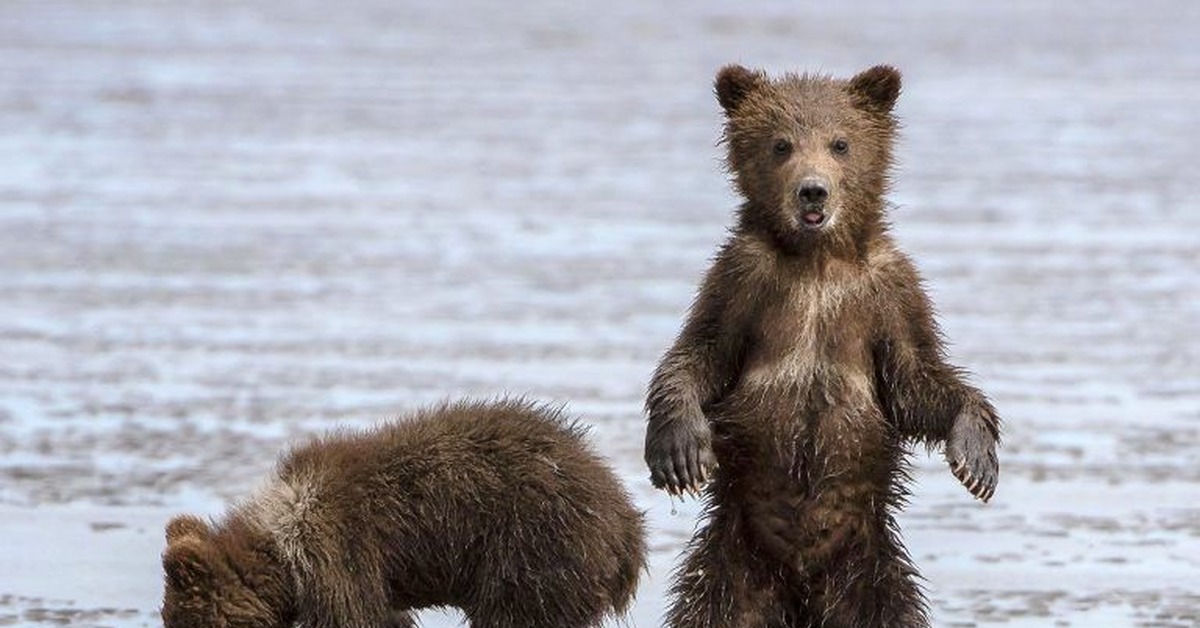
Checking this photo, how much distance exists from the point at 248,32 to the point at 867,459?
21.2 m

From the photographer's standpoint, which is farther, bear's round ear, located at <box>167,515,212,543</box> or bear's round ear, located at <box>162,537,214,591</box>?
bear's round ear, located at <box>167,515,212,543</box>

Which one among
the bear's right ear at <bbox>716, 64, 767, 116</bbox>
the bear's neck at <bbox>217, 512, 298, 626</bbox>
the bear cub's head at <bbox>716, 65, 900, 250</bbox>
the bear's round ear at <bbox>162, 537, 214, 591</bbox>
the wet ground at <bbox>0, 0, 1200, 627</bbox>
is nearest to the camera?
the bear's round ear at <bbox>162, 537, 214, 591</bbox>

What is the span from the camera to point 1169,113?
20594 millimetres

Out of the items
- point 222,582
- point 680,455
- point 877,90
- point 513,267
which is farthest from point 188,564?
point 513,267

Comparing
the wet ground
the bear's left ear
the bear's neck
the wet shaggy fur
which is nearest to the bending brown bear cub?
the bear's left ear

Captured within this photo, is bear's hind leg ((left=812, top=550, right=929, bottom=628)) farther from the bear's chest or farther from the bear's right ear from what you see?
the bear's right ear

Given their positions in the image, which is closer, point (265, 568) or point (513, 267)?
point (265, 568)

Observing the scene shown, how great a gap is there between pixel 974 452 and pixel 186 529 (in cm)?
201

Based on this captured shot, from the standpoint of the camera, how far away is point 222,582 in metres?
7.14

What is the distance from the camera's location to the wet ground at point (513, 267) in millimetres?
9047

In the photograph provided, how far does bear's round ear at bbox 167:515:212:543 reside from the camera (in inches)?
285

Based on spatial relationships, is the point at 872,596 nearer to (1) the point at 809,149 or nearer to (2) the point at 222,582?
(1) the point at 809,149

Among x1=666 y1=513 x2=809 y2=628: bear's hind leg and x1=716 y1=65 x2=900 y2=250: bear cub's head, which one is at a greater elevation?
x1=716 y1=65 x2=900 y2=250: bear cub's head

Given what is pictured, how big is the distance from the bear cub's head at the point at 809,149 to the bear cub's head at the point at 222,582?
155 cm
